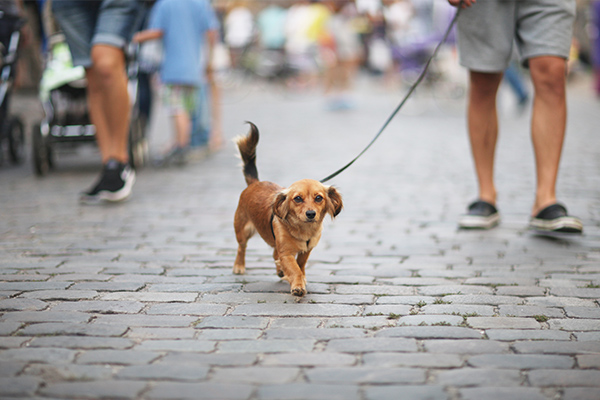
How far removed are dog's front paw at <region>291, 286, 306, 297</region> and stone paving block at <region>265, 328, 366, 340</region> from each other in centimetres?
44

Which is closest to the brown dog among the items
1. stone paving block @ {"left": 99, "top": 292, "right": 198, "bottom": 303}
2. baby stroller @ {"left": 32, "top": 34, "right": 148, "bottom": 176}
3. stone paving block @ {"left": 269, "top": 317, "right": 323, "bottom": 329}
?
stone paving block @ {"left": 269, "top": 317, "right": 323, "bottom": 329}

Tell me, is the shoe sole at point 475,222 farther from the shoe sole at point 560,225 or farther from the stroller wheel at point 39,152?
the stroller wheel at point 39,152

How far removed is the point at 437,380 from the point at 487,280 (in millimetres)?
1353

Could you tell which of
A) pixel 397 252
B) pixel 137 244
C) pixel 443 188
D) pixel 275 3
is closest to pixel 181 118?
pixel 443 188

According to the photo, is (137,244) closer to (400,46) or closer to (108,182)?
(108,182)

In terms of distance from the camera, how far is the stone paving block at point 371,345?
8.89ft

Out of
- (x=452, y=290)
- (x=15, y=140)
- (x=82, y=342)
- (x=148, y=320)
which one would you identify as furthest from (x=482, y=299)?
(x=15, y=140)

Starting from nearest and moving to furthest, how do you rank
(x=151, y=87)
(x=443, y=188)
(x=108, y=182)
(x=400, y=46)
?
(x=108, y=182) → (x=443, y=188) → (x=151, y=87) → (x=400, y=46)

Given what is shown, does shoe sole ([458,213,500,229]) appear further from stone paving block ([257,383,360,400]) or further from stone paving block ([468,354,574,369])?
stone paving block ([257,383,360,400])

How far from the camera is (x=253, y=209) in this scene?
3.70 metres

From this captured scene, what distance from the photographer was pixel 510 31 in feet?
15.4

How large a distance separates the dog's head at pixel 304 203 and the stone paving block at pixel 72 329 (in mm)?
889

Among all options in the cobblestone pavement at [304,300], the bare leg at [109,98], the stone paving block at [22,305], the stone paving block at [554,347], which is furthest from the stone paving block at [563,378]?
the bare leg at [109,98]

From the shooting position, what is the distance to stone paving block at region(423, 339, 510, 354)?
2691 millimetres
